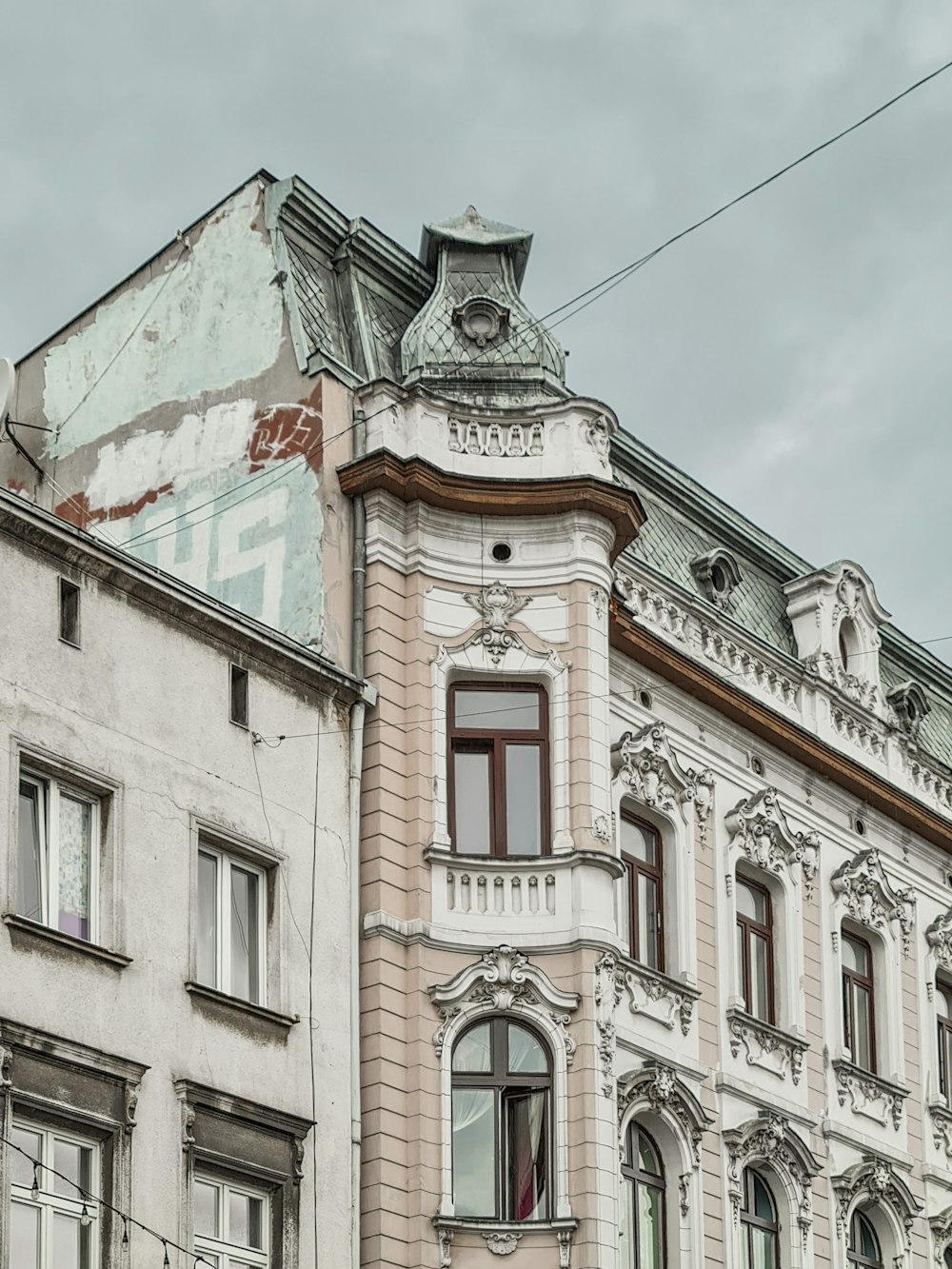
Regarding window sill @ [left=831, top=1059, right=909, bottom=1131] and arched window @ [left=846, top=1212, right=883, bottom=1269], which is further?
window sill @ [left=831, top=1059, right=909, bottom=1131]

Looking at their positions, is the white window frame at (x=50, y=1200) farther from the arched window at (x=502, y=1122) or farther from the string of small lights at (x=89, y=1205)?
the arched window at (x=502, y=1122)

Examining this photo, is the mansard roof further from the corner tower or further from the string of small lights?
the string of small lights

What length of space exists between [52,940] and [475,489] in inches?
349

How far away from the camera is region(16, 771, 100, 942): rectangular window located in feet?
87.3


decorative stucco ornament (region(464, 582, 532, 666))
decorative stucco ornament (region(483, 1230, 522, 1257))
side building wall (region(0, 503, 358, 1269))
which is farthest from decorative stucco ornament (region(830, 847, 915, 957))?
decorative stucco ornament (region(483, 1230, 522, 1257))

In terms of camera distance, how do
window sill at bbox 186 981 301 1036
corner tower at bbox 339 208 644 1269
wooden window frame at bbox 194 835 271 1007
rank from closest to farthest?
window sill at bbox 186 981 301 1036, wooden window frame at bbox 194 835 271 1007, corner tower at bbox 339 208 644 1269

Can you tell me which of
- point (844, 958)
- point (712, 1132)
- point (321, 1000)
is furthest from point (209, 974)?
point (844, 958)

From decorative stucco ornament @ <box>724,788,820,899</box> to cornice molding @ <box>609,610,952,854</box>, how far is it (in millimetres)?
874

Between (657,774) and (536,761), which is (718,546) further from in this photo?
(536,761)

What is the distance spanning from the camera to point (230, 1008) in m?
28.1

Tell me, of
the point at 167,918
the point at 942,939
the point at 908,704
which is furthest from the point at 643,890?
the point at 908,704

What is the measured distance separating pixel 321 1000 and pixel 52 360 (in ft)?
40.0

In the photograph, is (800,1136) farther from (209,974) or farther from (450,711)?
(209,974)

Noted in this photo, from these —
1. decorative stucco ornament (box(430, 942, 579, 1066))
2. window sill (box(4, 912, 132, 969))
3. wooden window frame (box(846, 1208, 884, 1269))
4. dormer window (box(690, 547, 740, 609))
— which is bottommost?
wooden window frame (box(846, 1208, 884, 1269))
